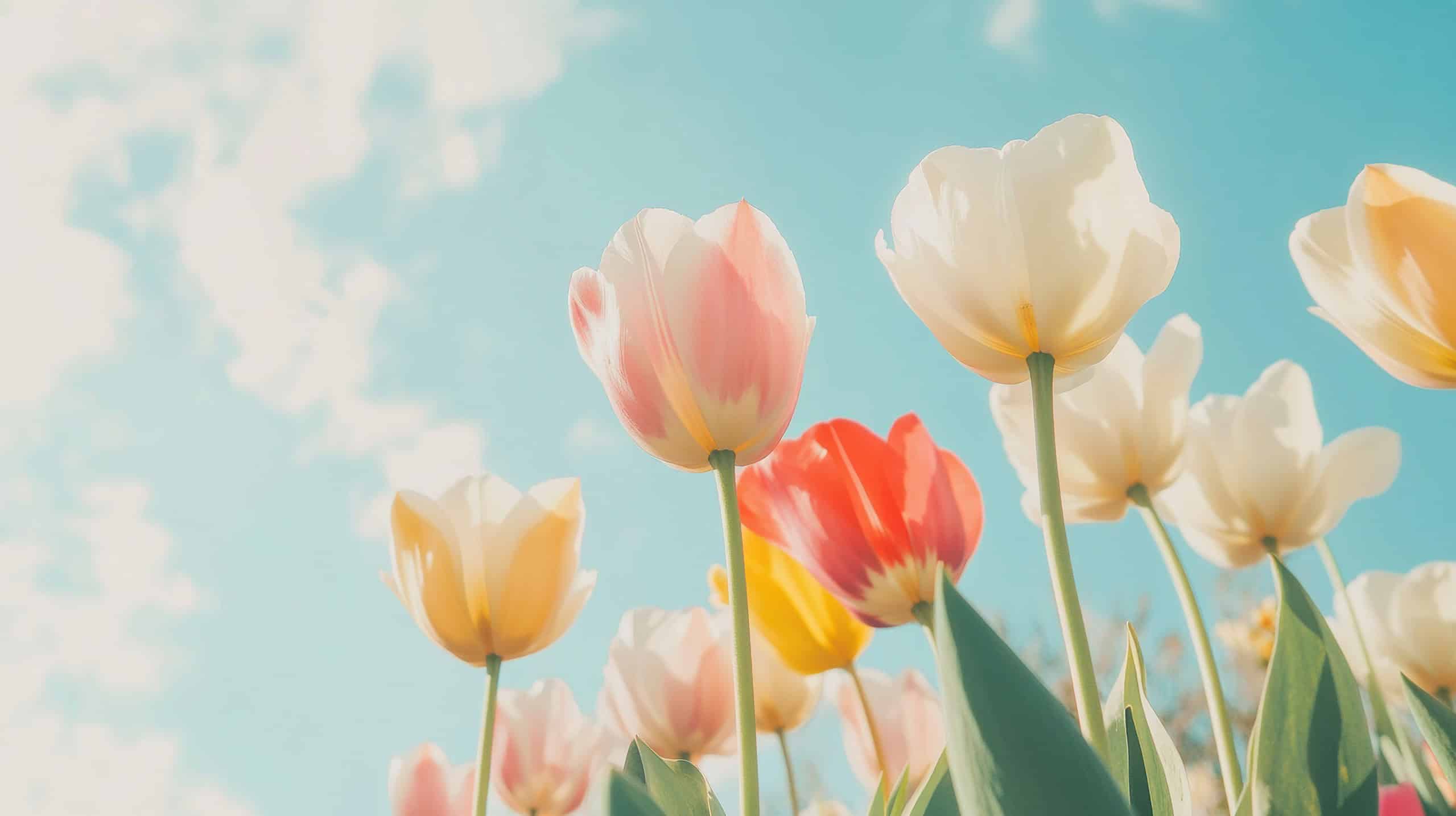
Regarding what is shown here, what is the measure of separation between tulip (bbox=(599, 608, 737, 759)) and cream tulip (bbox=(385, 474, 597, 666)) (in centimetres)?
31

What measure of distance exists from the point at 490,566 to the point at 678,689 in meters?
0.43

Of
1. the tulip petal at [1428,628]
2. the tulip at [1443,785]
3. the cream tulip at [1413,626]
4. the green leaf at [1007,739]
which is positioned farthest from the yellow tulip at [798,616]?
the tulip petal at [1428,628]

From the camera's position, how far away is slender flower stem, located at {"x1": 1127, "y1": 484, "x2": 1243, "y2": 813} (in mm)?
843

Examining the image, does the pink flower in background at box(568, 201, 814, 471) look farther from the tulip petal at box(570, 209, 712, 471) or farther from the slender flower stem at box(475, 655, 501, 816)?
the slender flower stem at box(475, 655, 501, 816)

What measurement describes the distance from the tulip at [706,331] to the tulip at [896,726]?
0.77 metres

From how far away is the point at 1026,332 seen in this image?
689mm

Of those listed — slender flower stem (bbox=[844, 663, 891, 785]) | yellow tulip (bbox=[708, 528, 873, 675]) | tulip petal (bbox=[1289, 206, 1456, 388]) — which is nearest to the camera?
tulip petal (bbox=[1289, 206, 1456, 388])

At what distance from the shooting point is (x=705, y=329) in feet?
2.43

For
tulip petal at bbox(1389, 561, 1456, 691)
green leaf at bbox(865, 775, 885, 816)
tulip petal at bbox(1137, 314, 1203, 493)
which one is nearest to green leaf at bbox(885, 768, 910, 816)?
green leaf at bbox(865, 775, 885, 816)

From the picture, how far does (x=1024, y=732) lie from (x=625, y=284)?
436 mm

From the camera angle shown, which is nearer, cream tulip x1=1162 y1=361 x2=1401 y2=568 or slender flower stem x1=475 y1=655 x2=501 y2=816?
slender flower stem x1=475 y1=655 x2=501 y2=816

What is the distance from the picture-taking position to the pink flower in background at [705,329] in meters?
0.74

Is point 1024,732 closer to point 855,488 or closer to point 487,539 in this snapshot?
point 855,488

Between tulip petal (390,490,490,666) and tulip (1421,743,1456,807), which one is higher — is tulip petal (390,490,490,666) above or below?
above
